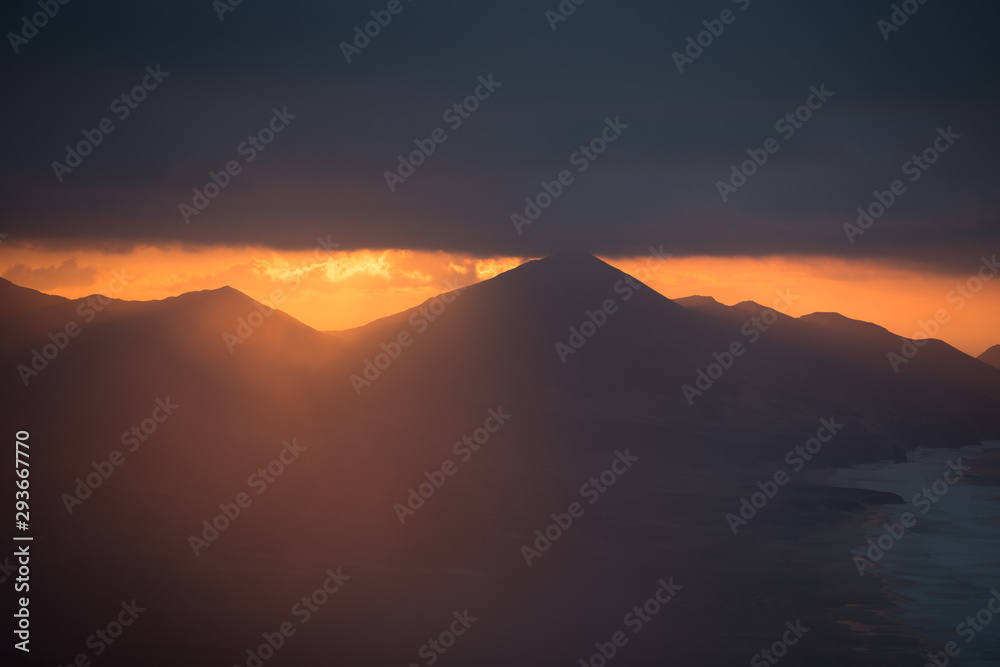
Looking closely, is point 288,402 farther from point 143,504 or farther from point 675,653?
point 675,653

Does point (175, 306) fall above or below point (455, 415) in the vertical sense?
below

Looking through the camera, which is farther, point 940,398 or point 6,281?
point 940,398

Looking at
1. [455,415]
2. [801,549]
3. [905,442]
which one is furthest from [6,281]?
[905,442]

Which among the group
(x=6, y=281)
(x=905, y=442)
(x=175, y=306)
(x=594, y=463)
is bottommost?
(x=6, y=281)

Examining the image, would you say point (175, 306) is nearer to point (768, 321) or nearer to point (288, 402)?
point (288, 402)

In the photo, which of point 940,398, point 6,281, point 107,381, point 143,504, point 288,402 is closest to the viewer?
point 143,504

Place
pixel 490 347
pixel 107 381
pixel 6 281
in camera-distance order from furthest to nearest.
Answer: pixel 490 347, pixel 6 281, pixel 107 381

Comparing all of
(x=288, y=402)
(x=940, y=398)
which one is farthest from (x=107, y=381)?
(x=940, y=398)
